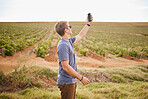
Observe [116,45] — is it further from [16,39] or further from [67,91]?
[67,91]

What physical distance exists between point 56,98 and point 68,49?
6.21 feet

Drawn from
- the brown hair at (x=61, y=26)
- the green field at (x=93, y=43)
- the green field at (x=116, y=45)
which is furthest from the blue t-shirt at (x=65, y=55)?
the green field at (x=116, y=45)

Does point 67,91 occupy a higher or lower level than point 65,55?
lower

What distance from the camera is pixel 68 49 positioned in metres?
1.58

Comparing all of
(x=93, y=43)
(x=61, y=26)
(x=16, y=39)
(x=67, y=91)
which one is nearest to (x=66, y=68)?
(x=67, y=91)

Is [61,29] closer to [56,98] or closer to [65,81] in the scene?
[65,81]

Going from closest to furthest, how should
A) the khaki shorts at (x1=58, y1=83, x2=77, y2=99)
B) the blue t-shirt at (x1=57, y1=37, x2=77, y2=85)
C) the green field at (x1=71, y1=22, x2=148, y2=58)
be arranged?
the blue t-shirt at (x1=57, y1=37, x2=77, y2=85), the khaki shorts at (x1=58, y1=83, x2=77, y2=99), the green field at (x1=71, y1=22, x2=148, y2=58)

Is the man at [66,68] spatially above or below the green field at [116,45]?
above

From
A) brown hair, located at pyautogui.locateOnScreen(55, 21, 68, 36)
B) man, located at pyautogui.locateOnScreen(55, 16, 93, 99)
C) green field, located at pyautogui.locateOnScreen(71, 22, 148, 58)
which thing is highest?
brown hair, located at pyautogui.locateOnScreen(55, 21, 68, 36)

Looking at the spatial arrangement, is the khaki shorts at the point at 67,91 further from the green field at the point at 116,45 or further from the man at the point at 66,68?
the green field at the point at 116,45

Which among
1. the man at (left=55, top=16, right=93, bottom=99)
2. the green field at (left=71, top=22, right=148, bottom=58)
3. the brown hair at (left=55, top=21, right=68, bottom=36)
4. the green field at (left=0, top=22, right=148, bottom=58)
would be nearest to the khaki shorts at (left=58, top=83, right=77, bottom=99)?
the man at (left=55, top=16, right=93, bottom=99)

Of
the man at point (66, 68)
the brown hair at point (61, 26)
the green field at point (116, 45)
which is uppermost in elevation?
the brown hair at point (61, 26)

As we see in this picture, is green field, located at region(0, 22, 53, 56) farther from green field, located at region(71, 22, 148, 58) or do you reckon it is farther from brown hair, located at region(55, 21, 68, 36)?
brown hair, located at region(55, 21, 68, 36)

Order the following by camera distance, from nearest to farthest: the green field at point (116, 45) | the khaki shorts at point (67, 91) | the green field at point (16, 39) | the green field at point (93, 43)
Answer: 1. the khaki shorts at point (67, 91)
2. the green field at point (16, 39)
3. the green field at point (93, 43)
4. the green field at point (116, 45)
